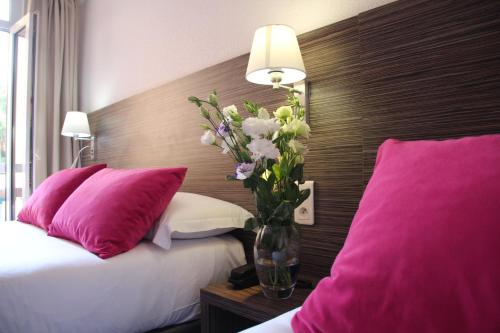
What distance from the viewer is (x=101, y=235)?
125 cm

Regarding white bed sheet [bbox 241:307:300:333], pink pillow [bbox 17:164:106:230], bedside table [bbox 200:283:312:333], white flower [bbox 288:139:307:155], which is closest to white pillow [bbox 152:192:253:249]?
bedside table [bbox 200:283:312:333]

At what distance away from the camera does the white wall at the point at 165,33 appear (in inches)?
55.2

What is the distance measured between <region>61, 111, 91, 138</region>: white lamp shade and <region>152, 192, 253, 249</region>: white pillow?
59.6 inches

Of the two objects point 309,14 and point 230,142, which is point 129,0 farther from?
point 230,142

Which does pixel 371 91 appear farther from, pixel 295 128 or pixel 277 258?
pixel 277 258

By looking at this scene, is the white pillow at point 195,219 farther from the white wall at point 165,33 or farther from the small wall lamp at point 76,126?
the small wall lamp at point 76,126

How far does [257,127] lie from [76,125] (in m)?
2.12

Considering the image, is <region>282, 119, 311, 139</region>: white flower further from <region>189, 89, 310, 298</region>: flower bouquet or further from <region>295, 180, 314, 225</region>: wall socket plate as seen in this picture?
<region>295, 180, 314, 225</region>: wall socket plate

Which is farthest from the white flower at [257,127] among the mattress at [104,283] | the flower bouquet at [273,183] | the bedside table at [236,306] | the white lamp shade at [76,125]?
the white lamp shade at [76,125]

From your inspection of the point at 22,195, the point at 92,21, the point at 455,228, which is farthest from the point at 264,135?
the point at 22,195

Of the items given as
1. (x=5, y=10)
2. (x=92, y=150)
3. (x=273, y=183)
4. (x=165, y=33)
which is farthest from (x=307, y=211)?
(x=5, y=10)

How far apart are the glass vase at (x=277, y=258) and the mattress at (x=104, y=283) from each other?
1.20 ft

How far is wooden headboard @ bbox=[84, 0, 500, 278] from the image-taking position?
89cm

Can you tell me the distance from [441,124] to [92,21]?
3117 millimetres
